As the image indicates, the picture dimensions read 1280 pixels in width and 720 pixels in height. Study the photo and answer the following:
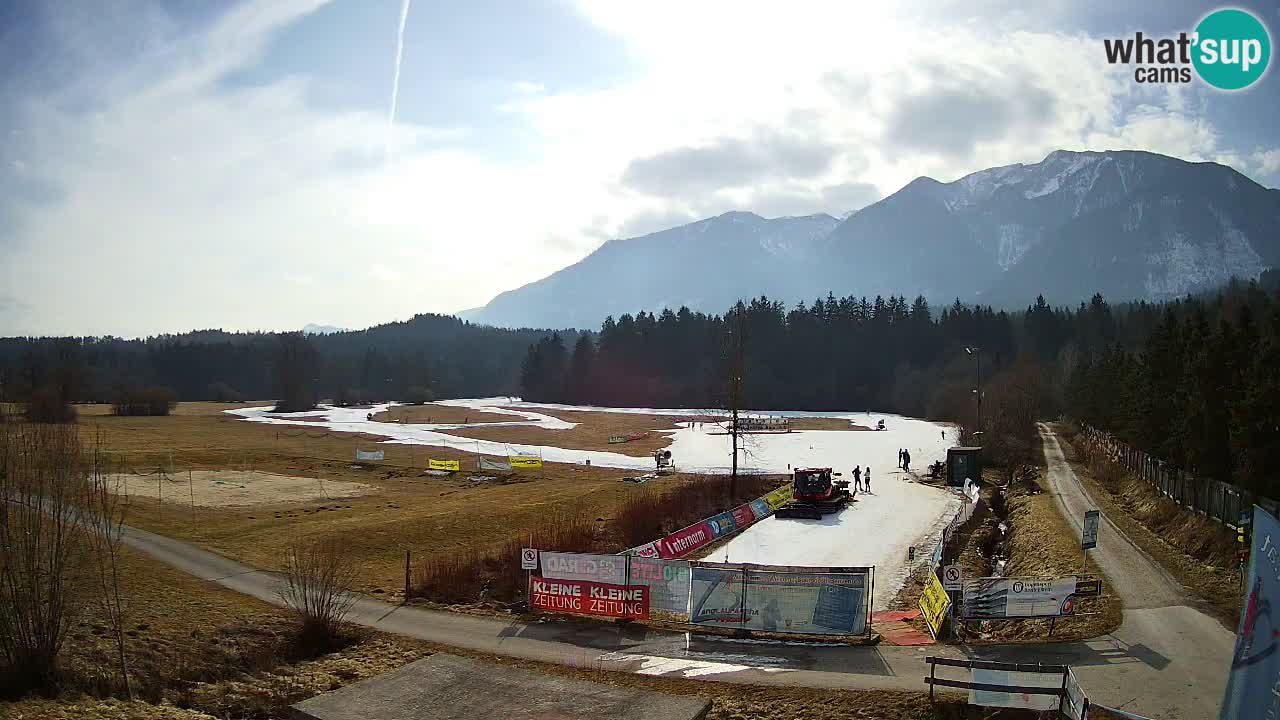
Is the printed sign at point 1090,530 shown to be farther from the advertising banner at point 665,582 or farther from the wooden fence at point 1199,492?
the advertising banner at point 665,582

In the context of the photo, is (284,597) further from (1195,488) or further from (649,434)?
(649,434)

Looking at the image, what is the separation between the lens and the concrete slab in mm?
14531

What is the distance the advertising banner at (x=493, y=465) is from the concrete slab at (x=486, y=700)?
155ft

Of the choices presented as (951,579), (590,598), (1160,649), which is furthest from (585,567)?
(1160,649)

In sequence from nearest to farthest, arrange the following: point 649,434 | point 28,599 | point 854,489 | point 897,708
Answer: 1. point 897,708
2. point 28,599
3. point 854,489
4. point 649,434

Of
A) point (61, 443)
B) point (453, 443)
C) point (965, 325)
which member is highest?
point (965, 325)

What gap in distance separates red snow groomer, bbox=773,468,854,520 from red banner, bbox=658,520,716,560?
8.25 metres

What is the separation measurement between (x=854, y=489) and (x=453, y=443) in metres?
54.9

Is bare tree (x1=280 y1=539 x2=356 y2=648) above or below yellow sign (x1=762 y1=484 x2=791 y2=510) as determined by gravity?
above

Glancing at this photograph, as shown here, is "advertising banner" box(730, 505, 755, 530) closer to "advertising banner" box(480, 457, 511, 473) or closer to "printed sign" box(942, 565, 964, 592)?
"printed sign" box(942, 565, 964, 592)

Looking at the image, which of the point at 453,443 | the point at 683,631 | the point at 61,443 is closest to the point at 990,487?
the point at 683,631

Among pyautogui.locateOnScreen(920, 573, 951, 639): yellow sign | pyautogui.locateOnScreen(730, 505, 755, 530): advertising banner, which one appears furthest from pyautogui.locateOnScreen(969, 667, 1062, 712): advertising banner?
pyautogui.locateOnScreen(730, 505, 755, 530): advertising banner

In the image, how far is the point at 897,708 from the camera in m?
14.5

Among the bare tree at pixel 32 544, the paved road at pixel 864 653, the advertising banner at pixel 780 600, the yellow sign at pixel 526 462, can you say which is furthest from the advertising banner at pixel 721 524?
the yellow sign at pixel 526 462
